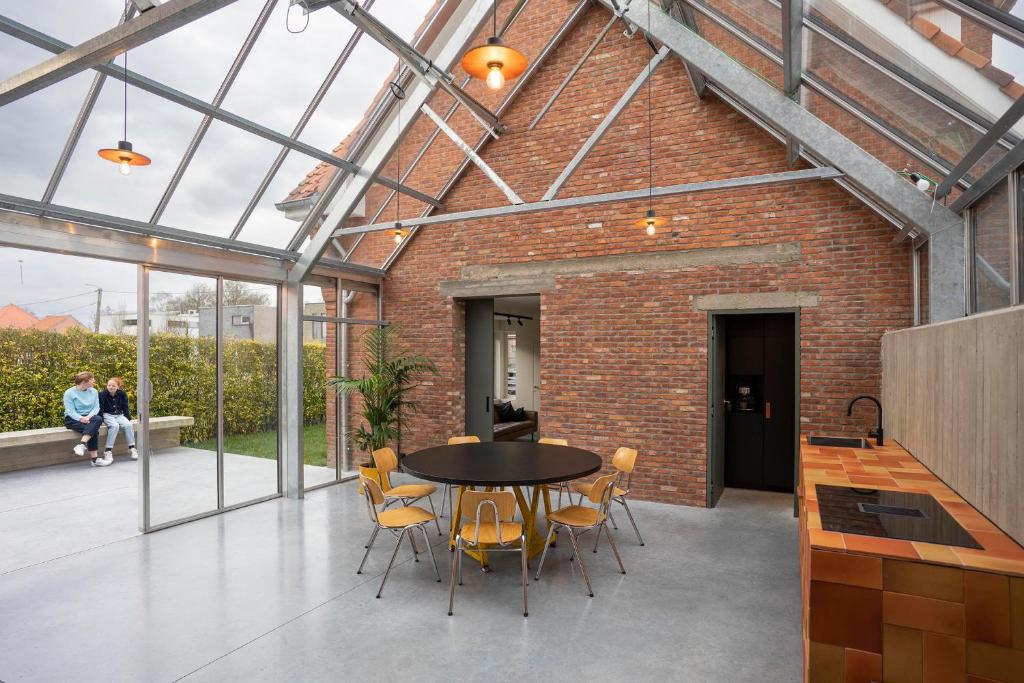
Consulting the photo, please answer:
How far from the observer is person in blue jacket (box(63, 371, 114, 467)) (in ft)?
28.4

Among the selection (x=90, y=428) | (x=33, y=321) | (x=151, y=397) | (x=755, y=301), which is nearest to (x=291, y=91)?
(x=151, y=397)

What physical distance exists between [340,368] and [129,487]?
122 inches

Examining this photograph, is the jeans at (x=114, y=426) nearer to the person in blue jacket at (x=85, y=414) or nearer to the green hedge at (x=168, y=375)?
the person in blue jacket at (x=85, y=414)

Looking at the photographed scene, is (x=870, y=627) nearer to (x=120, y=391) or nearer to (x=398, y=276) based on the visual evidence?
(x=398, y=276)

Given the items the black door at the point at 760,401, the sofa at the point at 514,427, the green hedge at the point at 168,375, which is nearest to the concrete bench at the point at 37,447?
the green hedge at the point at 168,375

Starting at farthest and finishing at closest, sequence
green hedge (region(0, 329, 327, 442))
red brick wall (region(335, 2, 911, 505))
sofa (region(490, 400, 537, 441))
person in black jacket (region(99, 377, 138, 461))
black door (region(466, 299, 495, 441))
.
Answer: sofa (region(490, 400, 537, 441)) → person in black jacket (region(99, 377, 138, 461)) → black door (region(466, 299, 495, 441)) → green hedge (region(0, 329, 327, 442)) → red brick wall (region(335, 2, 911, 505))

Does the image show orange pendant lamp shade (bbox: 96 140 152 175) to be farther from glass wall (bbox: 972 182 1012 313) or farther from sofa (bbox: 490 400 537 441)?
sofa (bbox: 490 400 537 441)

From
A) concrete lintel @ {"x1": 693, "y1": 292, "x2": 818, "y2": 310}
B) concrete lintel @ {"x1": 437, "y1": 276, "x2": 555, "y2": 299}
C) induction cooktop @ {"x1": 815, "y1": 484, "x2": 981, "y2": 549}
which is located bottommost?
induction cooktop @ {"x1": 815, "y1": 484, "x2": 981, "y2": 549}

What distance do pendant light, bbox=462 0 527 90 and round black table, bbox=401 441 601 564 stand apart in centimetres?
264

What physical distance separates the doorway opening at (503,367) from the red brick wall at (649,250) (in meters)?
0.32

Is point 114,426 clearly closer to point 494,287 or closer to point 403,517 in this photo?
point 494,287

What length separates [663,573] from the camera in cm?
453

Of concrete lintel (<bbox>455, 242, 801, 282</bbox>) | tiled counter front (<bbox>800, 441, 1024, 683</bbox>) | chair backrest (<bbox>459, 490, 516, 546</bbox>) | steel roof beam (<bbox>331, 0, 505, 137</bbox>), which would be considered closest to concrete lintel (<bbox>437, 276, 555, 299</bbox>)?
concrete lintel (<bbox>455, 242, 801, 282</bbox>)

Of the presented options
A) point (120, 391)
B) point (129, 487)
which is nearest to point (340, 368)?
point (129, 487)
